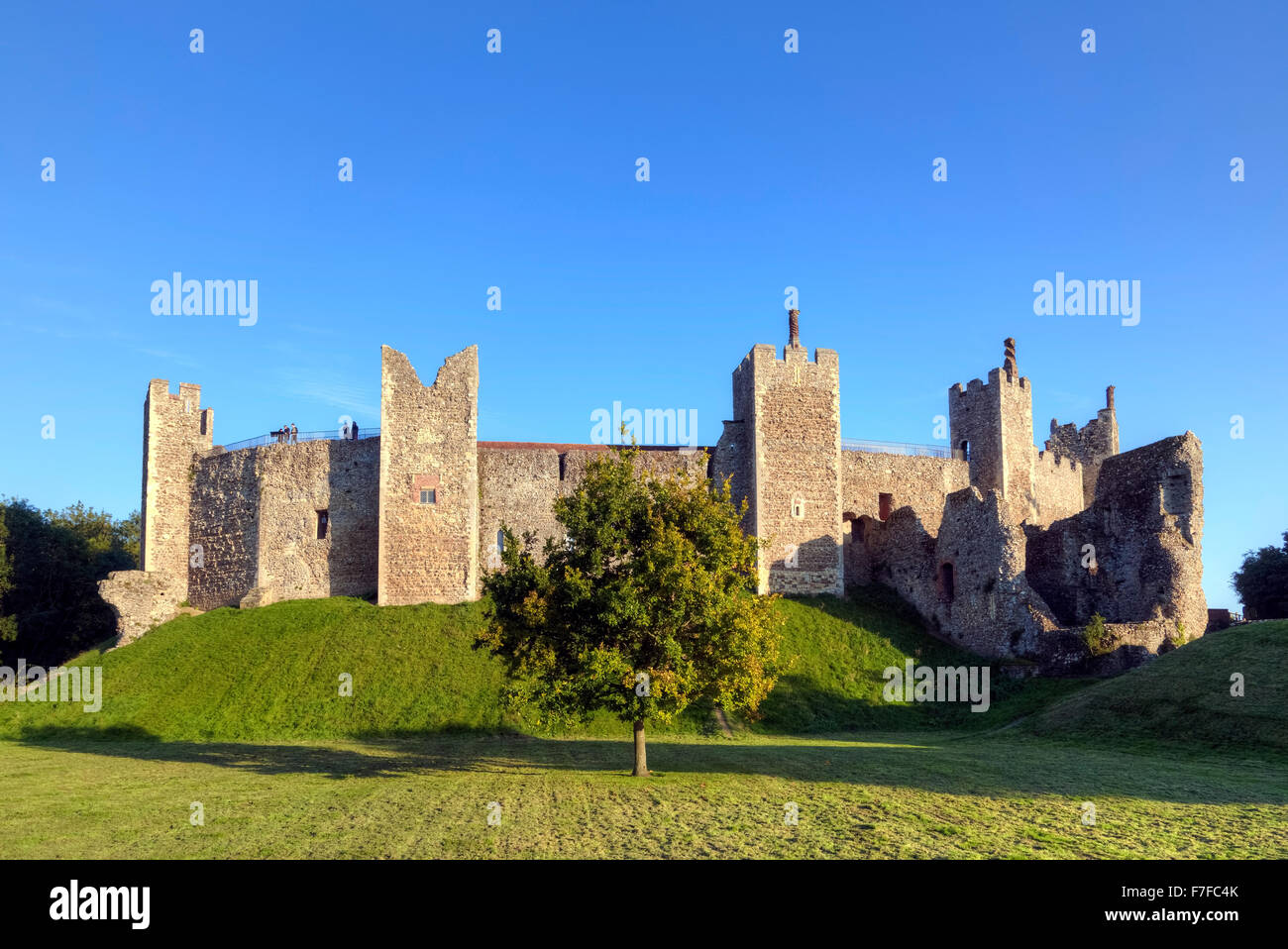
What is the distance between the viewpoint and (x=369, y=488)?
3975 centimetres

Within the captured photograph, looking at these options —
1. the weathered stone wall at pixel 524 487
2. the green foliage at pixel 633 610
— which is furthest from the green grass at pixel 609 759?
the weathered stone wall at pixel 524 487

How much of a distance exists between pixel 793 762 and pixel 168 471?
105 feet

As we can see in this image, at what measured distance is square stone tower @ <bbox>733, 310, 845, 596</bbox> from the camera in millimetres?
39969

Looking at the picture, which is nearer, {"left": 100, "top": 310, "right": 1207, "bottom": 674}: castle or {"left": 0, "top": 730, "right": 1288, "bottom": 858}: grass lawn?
{"left": 0, "top": 730, "right": 1288, "bottom": 858}: grass lawn

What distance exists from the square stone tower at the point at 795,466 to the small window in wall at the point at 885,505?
426 centimetres

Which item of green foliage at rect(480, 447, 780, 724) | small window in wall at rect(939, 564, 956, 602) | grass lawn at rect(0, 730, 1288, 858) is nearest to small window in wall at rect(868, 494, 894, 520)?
small window in wall at rect(939, 564, 956, 602)

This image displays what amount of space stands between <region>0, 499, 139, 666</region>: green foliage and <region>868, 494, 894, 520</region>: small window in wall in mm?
38992

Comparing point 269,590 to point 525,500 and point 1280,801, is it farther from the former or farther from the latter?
point 1280,801

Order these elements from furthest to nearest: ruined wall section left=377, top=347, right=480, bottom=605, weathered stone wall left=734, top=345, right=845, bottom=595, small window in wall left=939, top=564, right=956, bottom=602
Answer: weathered stone wall left=734, top=345, right=845, bottom=595 → small window in wall left=939, top=564, right=956, bottom=602 → ruined wall section left=377, top=347, right=480, bottom=605

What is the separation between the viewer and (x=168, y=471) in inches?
1656

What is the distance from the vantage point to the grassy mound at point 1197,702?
75.0 feet

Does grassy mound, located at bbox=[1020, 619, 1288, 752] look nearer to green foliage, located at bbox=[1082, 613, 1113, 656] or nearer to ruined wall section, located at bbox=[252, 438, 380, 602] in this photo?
green foliage, located at bbox=[1082, 613, 1113, 656]

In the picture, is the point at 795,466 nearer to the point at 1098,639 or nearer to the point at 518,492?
the point at 518,492
